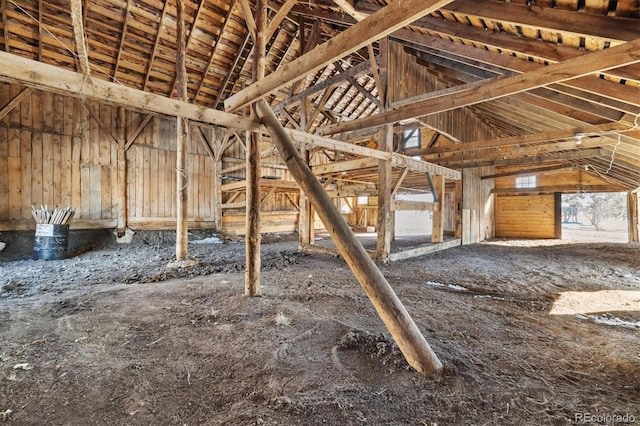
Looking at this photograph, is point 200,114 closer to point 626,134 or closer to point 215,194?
point 626,134

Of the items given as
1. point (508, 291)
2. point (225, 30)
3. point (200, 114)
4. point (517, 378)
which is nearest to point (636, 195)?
point (508, 291)

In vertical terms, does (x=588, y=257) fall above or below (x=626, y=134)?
below

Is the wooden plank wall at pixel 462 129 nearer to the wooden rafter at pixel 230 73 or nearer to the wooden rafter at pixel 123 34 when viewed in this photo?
the wooden rafter at pixel 230 73

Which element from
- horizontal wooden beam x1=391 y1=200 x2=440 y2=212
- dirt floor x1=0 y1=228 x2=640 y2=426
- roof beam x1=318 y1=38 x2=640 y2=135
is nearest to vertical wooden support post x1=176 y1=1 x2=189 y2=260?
dirt floor x1=0 y1=228 x2=640 y2=426

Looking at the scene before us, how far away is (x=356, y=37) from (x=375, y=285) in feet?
6.26

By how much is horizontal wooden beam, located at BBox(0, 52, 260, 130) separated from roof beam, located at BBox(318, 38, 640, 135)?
3.33 meters

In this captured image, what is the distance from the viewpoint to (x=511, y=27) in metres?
3.10

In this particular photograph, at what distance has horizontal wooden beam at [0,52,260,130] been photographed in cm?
215

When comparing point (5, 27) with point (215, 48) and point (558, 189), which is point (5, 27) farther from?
point (558, 189)

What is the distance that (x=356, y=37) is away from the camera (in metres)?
2.00

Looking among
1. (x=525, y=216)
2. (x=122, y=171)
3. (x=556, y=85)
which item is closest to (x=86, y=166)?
(x=122, y=171)

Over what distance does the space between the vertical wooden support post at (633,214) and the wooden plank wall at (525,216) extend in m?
2.16

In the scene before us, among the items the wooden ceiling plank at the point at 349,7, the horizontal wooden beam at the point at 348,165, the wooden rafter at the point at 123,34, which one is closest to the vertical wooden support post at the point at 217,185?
the wooden rafter at the point at 123,34

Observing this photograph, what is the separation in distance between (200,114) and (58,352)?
2.65 m
